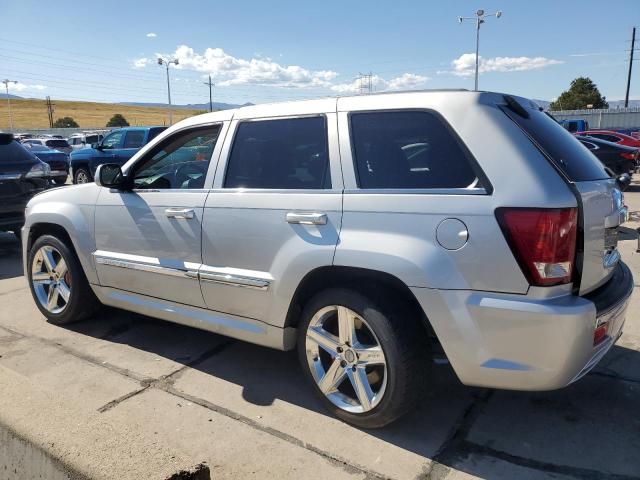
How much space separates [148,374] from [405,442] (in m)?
1.93

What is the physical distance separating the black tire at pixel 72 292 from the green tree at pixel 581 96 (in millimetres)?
59985

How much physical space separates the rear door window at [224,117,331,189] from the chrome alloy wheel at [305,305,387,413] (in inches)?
30.8

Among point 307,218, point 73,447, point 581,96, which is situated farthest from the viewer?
point 581,96

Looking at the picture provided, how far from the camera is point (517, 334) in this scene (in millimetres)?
2482

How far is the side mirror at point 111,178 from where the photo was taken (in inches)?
160

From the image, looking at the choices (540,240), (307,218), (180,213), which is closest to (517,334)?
(540,240)

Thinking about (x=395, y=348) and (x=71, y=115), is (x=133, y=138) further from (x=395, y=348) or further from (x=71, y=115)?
Answer: (x=71, y=115)

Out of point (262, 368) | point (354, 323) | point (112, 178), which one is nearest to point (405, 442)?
point (354, 323)

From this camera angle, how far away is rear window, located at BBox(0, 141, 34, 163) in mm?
7984

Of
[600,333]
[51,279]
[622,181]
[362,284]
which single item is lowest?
[51,279]

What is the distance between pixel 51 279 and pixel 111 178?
134cm

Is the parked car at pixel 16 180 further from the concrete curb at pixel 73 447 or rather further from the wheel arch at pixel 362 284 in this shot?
the wheel arch at pixel 362 284

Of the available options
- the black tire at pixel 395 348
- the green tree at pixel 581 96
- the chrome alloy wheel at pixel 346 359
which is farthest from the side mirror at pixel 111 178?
the green tree at pixel 581 96

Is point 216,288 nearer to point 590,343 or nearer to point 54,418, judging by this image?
point 54,418
